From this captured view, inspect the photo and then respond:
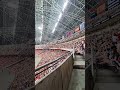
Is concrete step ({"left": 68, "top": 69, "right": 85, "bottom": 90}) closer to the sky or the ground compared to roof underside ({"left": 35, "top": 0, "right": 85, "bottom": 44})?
closer to the ground

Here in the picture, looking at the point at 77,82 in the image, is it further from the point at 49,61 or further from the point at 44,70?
the point at 49,61

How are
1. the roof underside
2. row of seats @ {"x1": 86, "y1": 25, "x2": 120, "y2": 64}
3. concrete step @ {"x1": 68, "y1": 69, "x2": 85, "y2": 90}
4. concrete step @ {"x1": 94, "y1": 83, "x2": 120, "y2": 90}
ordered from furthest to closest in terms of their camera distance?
the roof underside → row of seats @ {"x1": 86, "y1": 25, "x2": 120, "y2": 64} → concrete step @ {"x1": 68, "y1": 69, "x2": 85, "y2": 90} → concrete step @ {"x1": 94, "y1": 83, "x2": 120, "y2": 90}

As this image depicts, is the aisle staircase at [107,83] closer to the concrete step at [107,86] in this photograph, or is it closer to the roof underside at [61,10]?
the concrete step at [107,86]

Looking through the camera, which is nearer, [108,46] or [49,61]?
[108,46]

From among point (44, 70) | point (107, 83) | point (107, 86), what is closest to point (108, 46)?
point (107, 83)

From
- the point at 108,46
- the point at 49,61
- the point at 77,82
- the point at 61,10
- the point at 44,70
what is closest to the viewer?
the point at 44,70

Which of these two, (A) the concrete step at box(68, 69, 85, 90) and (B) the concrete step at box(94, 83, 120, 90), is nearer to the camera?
(B) the concrete step at box(94, 83, 120, 90)

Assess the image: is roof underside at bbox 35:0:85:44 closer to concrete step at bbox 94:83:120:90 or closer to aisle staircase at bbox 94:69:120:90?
aisle staircase at bbox 94:69:120:90

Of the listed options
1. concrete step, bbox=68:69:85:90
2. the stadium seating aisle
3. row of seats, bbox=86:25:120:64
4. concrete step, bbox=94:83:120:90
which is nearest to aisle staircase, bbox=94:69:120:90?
concrete step, bbox=94:83:120:90

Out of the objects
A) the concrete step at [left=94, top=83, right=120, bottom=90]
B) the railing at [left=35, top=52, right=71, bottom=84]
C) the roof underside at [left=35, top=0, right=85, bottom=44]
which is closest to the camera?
the railing at [left=35, top=52, right=71, bottom=84]

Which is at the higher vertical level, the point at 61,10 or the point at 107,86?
the point at 61,10

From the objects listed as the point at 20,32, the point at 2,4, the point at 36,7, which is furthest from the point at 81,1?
the point at 20,32

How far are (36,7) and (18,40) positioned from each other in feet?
28.8

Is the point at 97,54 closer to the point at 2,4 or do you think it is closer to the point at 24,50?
the point at 2,4
